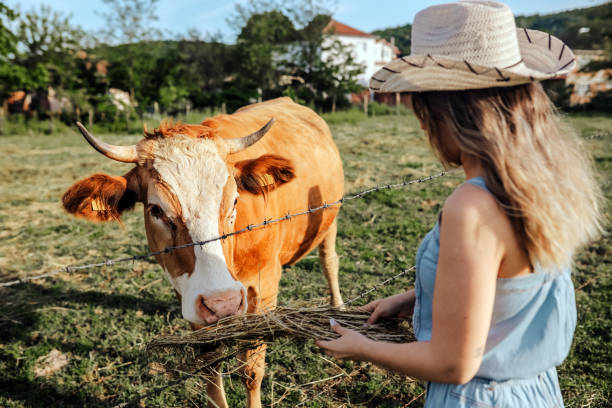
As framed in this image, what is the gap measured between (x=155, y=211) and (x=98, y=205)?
407 mm

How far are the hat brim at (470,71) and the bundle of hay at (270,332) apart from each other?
106 cm

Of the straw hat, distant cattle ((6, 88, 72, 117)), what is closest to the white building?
distant cattle ((6, 88, 72, 117))

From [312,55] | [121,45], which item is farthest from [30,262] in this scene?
[312,55]

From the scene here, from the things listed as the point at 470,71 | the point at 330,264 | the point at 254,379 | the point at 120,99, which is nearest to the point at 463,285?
the point at 470,71

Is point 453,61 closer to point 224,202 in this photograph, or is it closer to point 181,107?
point 224,202

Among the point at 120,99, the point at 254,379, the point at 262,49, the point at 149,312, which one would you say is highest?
the point at 262,49

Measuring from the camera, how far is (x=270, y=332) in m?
1.88

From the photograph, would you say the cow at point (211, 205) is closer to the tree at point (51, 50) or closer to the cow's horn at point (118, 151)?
the cow's horn at point (118, 151)

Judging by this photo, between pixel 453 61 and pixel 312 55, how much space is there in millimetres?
29914

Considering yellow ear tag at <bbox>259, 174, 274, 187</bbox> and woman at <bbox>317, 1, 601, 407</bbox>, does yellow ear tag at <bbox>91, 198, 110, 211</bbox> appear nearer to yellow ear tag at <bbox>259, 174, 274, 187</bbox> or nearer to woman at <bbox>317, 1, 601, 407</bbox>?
yellow ear tag at <bbox>259, 174, 274, 187</bbox>

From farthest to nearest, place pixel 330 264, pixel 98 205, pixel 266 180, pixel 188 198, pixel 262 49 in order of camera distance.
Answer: pixel 262 49, pixel 330 264, pixel 266 180, pixel 98 205, pixel 188 198

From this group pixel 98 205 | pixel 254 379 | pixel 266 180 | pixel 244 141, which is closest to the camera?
pixel 98 205

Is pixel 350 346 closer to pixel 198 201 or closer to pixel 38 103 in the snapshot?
pixel 198 201

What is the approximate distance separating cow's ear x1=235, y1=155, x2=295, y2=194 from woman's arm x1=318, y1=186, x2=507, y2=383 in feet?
5.78
